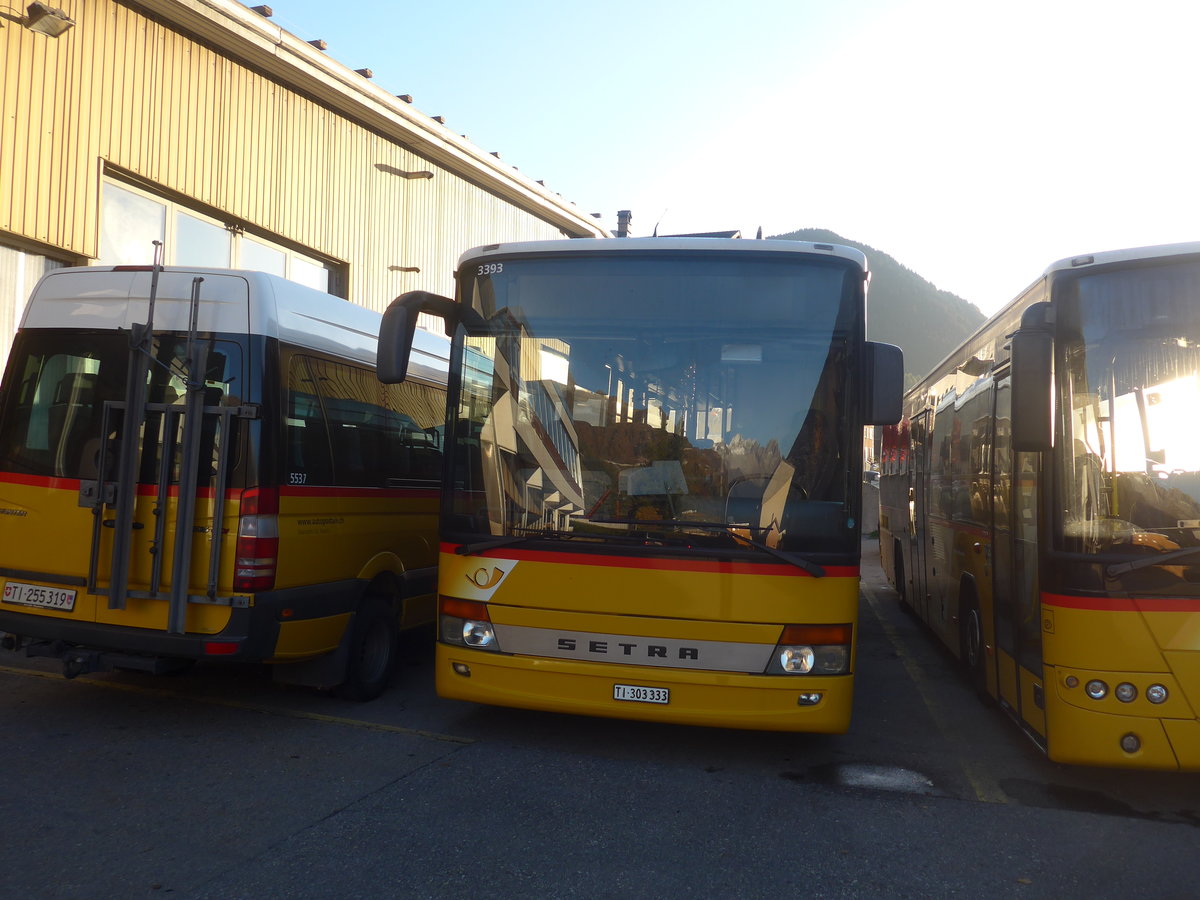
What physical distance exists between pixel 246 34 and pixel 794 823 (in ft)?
42.2

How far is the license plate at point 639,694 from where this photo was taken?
5824 mm

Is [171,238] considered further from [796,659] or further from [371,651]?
[796,659]

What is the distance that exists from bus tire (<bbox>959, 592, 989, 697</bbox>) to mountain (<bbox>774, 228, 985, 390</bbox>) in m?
149

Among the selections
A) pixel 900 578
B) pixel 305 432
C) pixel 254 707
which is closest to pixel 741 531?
pixel 305 432

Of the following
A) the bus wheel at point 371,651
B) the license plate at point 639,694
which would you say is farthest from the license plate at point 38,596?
the license plate at point 639,694

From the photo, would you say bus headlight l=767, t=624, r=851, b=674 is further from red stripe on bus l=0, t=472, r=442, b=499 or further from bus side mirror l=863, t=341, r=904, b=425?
red stripe on bus l=0, t=472, r=442, b=499

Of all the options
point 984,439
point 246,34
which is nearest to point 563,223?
point 246,34

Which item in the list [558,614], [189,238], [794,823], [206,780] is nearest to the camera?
[794,823]

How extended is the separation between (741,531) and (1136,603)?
6.64 feet

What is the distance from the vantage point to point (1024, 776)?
20.1 ft

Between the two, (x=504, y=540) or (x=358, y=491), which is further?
(x=358, y=491)

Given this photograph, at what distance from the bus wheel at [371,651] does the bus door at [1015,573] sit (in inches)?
172

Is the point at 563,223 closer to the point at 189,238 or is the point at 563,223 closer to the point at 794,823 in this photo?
the point at 189,238

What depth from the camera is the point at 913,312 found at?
16312 centimetres
